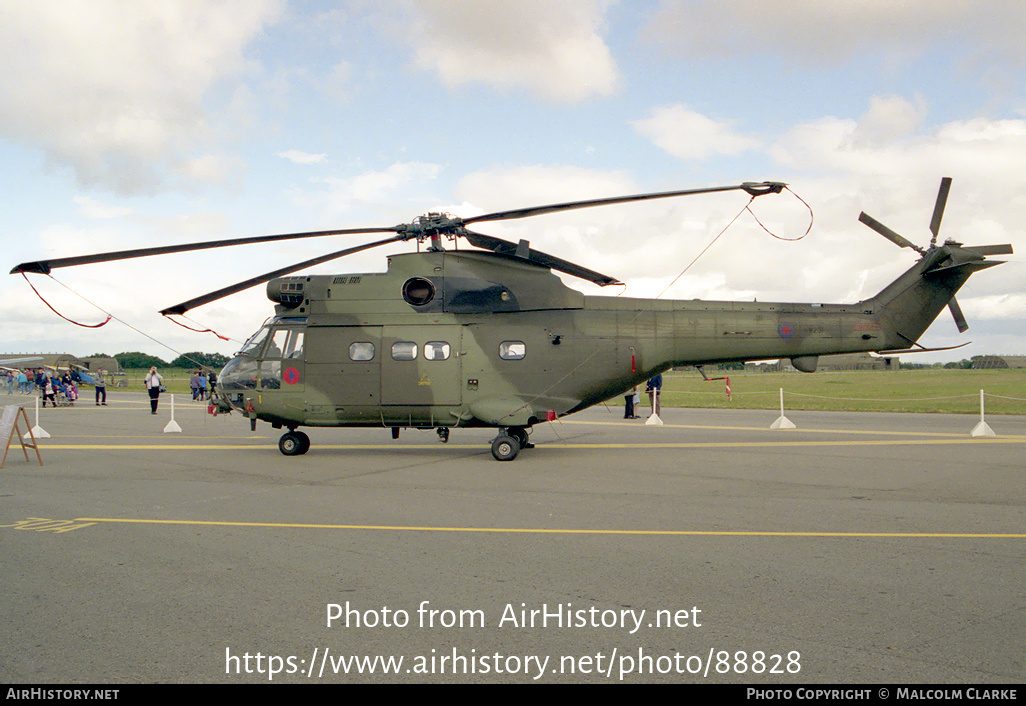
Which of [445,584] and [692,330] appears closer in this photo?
[445,584]

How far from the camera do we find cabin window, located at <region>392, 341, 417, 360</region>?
13836 mm

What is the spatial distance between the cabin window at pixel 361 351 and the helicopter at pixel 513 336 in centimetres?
2

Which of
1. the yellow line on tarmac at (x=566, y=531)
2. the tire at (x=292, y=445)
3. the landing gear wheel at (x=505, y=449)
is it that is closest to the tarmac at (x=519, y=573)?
the yellow line on tarmac at (x=566, y=531)

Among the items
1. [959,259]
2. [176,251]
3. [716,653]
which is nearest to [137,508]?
[176,251]

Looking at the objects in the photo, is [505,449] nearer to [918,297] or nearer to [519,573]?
[519,573]

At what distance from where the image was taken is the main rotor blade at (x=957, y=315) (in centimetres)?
1408

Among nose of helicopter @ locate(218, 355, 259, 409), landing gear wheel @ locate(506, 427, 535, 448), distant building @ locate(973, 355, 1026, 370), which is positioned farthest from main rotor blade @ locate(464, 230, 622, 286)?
distant building @ locate(973, 355, 1026, 370)

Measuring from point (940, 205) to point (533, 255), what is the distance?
25.6ft

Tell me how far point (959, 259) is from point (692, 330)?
17.6ft

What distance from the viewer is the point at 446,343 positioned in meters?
13.8

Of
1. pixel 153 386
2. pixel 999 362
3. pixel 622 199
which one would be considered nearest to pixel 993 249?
pixel 622 199
